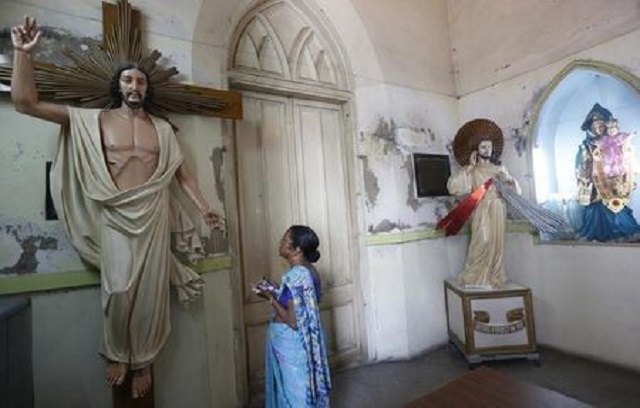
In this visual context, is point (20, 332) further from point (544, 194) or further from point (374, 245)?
point (544, 194)

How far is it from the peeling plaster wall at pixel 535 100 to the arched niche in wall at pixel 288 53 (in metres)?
1.57

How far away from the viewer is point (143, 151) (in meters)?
1.94

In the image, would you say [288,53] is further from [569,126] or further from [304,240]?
[569,126]

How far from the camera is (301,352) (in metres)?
1.93

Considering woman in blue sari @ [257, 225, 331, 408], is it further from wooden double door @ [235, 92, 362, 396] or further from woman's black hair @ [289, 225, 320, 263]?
wooden double door @ [235, 92, 362, 396]

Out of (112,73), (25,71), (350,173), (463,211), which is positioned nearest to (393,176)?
(350,173)

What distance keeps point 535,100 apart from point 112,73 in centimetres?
344

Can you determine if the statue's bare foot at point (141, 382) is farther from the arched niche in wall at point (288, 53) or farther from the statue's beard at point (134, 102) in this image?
the arched niche in wall at point (288, 53)

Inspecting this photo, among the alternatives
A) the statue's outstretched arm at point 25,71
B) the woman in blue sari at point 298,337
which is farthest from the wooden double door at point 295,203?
the statue's outstretched arm at point 25,71

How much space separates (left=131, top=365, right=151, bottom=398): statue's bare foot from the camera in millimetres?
1851

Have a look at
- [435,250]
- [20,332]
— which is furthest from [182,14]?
[435,250]

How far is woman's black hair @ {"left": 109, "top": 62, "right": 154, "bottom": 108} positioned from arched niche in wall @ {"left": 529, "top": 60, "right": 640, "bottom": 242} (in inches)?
127

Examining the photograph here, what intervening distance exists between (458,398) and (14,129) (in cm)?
253

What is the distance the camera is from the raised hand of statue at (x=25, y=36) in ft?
4.59
